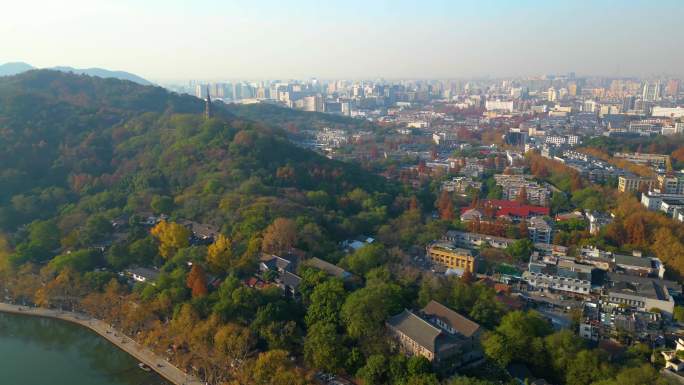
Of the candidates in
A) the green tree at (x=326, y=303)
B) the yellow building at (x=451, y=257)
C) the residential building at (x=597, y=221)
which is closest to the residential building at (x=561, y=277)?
the yellow building at (x=451, y=257)

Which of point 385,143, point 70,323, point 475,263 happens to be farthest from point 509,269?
point 385,143

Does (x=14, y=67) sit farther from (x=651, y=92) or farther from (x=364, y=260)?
(x=651, y=92)

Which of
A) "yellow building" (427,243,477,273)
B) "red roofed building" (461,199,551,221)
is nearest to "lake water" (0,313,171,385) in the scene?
"yellow building" (427,243,477,273)

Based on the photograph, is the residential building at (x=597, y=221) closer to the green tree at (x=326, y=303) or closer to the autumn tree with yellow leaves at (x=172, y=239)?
the green tree at (x=326, y=303)

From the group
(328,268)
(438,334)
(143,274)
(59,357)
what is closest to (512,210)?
(328,268)

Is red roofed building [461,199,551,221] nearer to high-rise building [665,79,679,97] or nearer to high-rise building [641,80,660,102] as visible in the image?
high-rise building [641,80,660,102]

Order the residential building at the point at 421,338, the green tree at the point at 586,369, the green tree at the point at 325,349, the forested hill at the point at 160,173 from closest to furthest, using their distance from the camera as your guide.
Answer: the green tree at the point at 586,369, the residential building at the point at 421,338, the green tree at the point at 325,349, the forested hill at the point at 160,173
